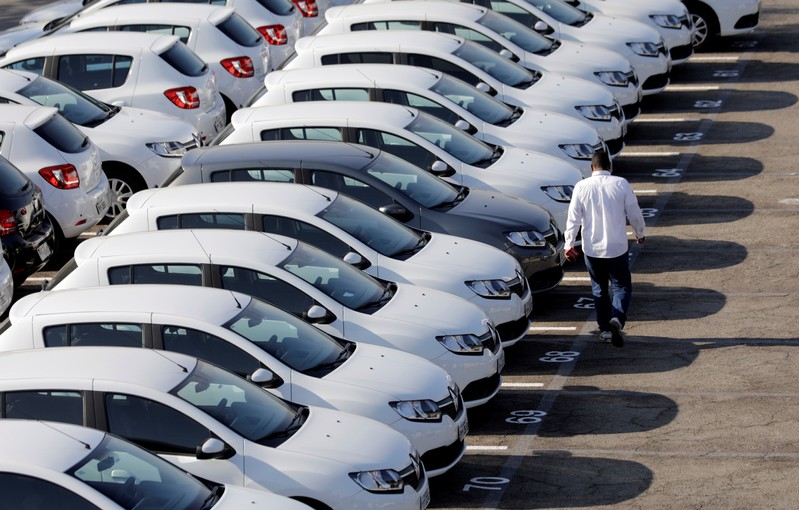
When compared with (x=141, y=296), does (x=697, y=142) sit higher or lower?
lower

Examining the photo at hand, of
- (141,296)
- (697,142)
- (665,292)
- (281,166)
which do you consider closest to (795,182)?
(697,142)

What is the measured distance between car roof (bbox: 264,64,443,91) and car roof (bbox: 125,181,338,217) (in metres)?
3.36

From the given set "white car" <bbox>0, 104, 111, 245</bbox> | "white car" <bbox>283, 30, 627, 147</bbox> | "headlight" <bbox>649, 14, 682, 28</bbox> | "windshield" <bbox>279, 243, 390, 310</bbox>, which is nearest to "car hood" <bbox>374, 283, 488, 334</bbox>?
"windshield" <bbox>279, 243, 390, 310</bbox>

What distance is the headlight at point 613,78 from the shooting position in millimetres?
19922

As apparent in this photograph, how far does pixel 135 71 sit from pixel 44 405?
917 centimetres

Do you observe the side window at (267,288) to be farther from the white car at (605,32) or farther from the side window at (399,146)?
the white car at (605,32)

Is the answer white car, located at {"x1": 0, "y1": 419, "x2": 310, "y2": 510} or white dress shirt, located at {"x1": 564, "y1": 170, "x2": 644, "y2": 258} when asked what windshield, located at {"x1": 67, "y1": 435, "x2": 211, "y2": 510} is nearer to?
white car, located at {"x1": 0, "y1": 419, "x2": 310, "y2": 510}

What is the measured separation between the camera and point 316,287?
1275 cm

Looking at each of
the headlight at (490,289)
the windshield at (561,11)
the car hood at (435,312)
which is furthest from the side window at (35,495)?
the windshield at (561,11)

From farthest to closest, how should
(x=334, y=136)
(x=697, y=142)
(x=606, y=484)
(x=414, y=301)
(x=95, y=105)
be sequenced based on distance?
(x=697, y=142), (x=95, y=105), (x=334, y=136), (x=414, y=301), (x=606, y=484)

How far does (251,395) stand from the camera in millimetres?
10641

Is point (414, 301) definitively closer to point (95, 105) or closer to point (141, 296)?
point (141, 296)

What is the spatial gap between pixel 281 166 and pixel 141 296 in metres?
3.59

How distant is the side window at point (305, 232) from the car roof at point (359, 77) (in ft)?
13.0
